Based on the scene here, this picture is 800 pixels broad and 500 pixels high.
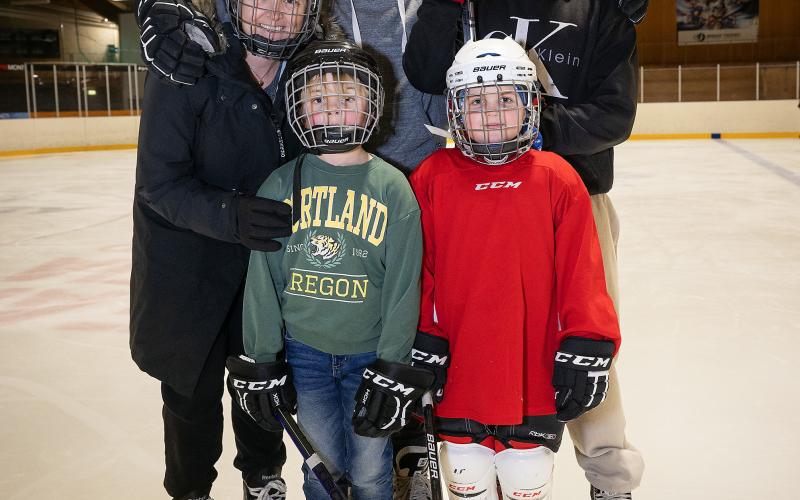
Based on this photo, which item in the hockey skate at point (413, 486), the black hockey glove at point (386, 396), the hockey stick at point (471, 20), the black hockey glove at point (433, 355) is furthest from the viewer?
the hockey skate at point (413, 486)

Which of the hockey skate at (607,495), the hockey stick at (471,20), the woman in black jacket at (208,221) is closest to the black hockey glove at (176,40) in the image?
the woman in black jacket at (208,221)

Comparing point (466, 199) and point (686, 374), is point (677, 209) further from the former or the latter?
point (466, 199)

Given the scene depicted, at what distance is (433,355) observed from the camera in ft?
4.92

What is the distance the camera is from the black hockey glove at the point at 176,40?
143cm

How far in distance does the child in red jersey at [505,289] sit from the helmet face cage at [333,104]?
0.56 ft

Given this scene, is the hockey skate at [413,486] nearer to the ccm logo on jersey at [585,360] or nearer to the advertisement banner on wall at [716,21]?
the ccm logo on jersey at [585,360]

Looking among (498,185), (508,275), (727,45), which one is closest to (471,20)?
(498,185)

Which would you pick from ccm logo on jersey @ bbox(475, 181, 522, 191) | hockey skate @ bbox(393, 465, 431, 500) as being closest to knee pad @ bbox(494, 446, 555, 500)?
hockey skate @ bbox(393, 465, 431, 500)

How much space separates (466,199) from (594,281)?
0.94 feet

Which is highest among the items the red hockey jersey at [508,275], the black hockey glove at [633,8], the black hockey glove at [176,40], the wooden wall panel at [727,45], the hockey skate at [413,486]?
the wooden wall panel at [727,45]

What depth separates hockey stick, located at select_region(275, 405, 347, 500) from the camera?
57.2 inches

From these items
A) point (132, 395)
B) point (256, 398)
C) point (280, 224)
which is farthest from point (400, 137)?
point (132, 395)

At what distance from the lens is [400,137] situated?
179 cm

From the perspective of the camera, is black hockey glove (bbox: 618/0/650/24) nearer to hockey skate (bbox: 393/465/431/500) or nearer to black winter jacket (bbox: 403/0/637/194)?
black winter jacket (bbox: 403/0/637/194)
